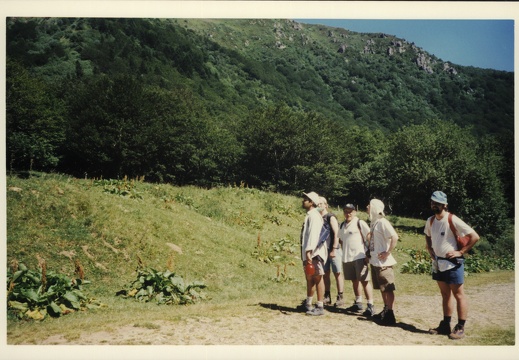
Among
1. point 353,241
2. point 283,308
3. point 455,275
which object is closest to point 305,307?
point 283,308

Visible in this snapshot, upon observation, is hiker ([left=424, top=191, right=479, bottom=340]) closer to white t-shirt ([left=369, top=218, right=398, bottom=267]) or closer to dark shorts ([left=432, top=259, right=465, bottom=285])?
dark shorts ([left=432, top=259, right=465, bottom=285])

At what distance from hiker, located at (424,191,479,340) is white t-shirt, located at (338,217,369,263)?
1179 millimetres

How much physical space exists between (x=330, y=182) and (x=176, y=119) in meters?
17.1

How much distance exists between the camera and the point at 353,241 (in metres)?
6.77

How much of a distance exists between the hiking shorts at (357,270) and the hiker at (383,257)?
0.31m

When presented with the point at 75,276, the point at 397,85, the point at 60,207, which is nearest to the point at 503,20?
the point at 75,276

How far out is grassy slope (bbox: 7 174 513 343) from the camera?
23.2ft

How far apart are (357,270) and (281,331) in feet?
5.76

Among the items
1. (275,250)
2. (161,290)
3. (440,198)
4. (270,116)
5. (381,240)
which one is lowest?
(161,290)

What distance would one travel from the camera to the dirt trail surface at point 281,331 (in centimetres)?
591

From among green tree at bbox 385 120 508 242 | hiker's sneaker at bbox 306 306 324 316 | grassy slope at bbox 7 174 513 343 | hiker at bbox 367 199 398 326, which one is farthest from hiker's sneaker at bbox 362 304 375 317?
green tree at bbox 385 120 508 242

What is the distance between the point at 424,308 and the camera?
7602 mm

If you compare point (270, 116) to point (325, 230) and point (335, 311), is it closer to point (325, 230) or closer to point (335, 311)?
point (325, 230)

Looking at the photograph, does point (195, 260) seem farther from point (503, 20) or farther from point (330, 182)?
point (330, 182)
